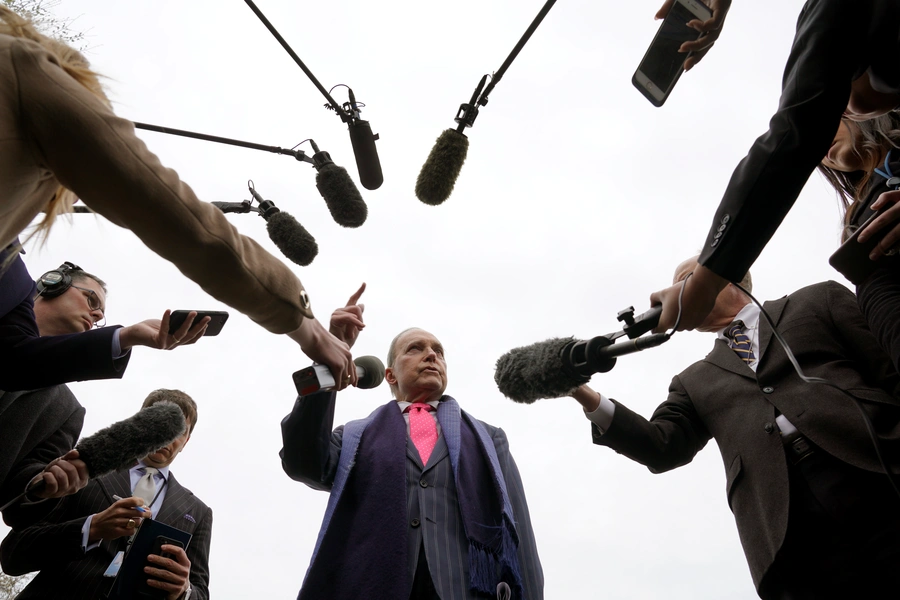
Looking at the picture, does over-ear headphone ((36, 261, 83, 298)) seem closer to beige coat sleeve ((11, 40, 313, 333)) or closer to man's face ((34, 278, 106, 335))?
man's face ((34, 278, 106, 335))

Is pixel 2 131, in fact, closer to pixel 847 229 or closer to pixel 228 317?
pixel 228 317

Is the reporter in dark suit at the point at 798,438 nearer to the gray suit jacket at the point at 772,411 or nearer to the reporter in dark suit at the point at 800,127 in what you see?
Answer: the gray suit jacket at the point at 772,411

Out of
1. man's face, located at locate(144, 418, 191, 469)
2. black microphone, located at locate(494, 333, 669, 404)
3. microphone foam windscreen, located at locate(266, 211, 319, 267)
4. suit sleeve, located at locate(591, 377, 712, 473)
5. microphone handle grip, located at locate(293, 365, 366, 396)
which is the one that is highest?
microphone foam windscreen, located at locate(266, 211, 319, 267)

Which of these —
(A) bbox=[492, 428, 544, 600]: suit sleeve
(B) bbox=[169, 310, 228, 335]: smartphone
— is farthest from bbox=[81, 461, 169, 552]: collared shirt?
(A) bbox=[492, 428, 544, 600]: suit sleeve

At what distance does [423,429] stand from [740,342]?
1.53 meters

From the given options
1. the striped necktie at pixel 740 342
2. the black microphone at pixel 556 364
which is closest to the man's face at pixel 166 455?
the black microphone at pixel 556 364

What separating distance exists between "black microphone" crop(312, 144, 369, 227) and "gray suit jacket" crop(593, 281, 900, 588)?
1592mm

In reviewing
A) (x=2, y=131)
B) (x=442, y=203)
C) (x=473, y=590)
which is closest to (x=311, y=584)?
(x=473, y=590)

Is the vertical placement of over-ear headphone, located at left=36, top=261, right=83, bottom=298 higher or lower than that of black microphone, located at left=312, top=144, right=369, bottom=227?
lower

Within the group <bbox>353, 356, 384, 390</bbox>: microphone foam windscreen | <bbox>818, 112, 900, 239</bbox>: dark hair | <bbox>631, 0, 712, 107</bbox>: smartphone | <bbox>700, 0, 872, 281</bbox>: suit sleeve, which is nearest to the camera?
<bbox>700, 0, 872, 281</bbox>: suit sleeve

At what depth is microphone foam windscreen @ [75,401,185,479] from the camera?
2877 millimetres

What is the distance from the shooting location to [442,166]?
3.55 meters

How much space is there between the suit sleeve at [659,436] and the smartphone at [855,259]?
111 centimetres

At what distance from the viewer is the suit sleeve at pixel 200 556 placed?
135 inches
